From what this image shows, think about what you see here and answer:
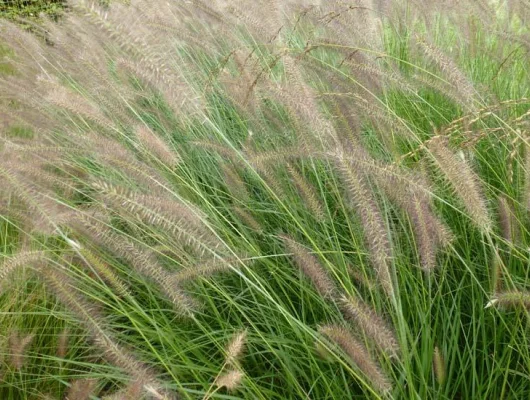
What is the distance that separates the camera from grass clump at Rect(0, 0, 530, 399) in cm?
143

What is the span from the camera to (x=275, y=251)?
6.84 feet

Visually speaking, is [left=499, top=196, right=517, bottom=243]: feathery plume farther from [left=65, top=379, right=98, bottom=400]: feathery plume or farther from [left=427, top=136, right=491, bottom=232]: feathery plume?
[left=65, top=379, right=98, bottom=400]: feathery plume

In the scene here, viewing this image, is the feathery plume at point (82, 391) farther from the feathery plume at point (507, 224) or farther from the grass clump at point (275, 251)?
the feathery plume at point (507, 224)

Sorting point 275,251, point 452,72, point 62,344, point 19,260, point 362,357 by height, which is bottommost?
point 62,344

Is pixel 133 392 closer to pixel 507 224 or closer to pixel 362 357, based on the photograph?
pixel 362 357

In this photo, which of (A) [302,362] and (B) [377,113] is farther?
(B) [377,113]

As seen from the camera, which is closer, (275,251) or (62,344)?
(62,344)

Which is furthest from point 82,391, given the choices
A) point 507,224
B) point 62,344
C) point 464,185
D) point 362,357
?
point 507,224

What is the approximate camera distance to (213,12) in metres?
2.70

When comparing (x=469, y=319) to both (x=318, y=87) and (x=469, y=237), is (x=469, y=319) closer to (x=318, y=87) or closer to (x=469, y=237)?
(x=469, y=237)

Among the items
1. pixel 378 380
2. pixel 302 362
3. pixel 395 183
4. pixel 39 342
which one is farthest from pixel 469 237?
pixel 39 342

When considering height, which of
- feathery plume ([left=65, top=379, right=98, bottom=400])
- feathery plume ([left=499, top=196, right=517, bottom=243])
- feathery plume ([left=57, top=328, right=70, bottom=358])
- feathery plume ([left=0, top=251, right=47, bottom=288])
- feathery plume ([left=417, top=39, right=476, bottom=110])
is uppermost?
feathery plume ([left=417, top=39, right=476, bottom=110])

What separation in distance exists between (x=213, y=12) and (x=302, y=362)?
1.74 metres

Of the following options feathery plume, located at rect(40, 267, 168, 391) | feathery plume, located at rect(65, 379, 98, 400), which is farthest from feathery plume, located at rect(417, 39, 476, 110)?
feathery plume, located at rect(65, 379, 98, 400)
